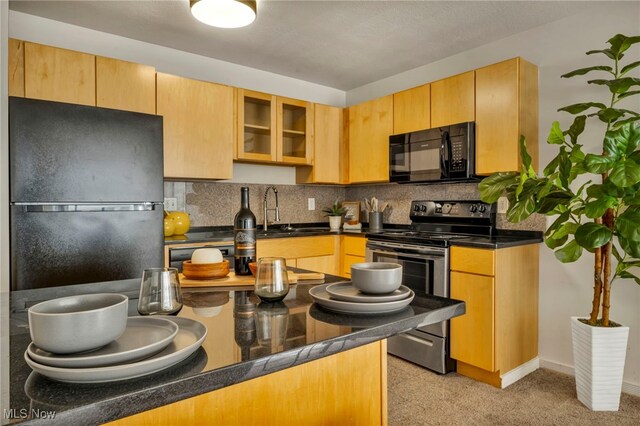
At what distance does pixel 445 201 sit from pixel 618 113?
145 cm

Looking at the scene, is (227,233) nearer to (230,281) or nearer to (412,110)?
(412,110)

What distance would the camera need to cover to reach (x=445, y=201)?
3375mm

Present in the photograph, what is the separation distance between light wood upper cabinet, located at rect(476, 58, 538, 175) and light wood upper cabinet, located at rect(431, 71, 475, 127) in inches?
2.6

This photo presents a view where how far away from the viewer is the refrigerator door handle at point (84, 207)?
2172mm

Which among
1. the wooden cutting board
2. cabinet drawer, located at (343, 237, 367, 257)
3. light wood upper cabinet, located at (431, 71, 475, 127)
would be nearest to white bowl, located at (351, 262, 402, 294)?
the wooden cutting board

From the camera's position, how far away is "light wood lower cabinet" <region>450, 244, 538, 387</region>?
250 cm

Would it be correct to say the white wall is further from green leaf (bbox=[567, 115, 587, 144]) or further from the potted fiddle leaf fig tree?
green leaf (bbox=[567, 115, 587, 144])

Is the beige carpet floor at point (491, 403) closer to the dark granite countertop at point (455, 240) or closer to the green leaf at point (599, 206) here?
the dark granite countertop at point (455, 240)

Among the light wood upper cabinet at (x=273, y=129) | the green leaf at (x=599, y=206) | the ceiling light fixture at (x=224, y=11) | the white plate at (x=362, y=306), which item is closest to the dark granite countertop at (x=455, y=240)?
the green leaf at (x=599, y=206)

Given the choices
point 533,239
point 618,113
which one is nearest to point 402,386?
point 533,239

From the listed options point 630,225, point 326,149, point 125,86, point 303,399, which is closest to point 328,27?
point 326,149

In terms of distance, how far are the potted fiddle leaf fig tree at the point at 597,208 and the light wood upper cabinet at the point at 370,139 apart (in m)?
1.38

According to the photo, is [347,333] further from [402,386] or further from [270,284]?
[402,386]

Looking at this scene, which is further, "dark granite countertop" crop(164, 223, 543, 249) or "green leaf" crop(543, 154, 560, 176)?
"dark granite countertop" crop(164, 223, 543, 249)
